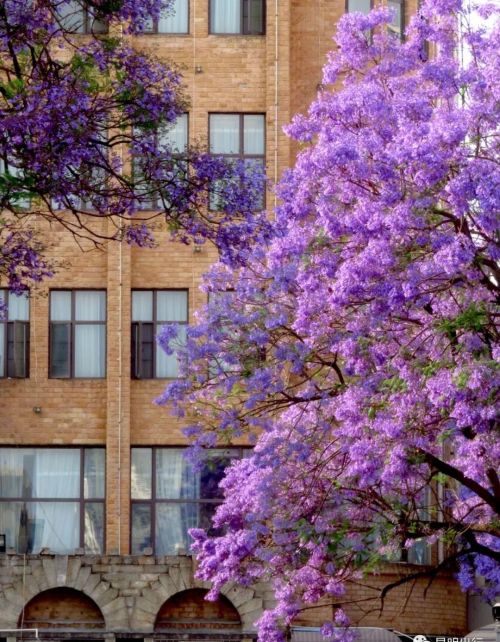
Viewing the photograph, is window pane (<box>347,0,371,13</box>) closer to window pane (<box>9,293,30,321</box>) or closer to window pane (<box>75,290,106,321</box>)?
window pane (<box>75,290,106,321</box>)

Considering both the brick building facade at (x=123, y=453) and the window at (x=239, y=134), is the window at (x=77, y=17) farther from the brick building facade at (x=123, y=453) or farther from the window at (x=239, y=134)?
the window at (x=239, y=134)

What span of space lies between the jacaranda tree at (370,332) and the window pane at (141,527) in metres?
11.7

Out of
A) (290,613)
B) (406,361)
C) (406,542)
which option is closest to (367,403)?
(406,361)

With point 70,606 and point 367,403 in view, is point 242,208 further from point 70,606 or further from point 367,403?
point 70,606

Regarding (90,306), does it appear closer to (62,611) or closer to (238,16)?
(62,611)

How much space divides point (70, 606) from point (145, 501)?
9.05ft

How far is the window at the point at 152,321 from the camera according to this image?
1928 inches

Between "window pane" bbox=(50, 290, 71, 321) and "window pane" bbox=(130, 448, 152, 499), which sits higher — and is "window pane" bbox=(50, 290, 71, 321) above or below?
above

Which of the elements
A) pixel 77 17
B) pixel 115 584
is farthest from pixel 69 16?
pixel 115 584

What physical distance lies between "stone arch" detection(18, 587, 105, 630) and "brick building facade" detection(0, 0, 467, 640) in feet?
0.10

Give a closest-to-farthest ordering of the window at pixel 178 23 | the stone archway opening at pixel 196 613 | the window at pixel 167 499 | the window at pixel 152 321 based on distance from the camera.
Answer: the stone archway opening at pixel 196 613, the window at pixel 167 499, the window at pixel 152 321, the window at pixel 178 23

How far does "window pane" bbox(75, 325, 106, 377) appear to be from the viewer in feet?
161

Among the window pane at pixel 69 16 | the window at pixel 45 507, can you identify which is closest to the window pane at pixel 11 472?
the window at pixel 45 507

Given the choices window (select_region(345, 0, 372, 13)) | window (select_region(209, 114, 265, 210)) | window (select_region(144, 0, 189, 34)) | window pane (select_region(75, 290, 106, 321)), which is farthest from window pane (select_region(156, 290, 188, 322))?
window (select_region(345, 0, 372, 13))
